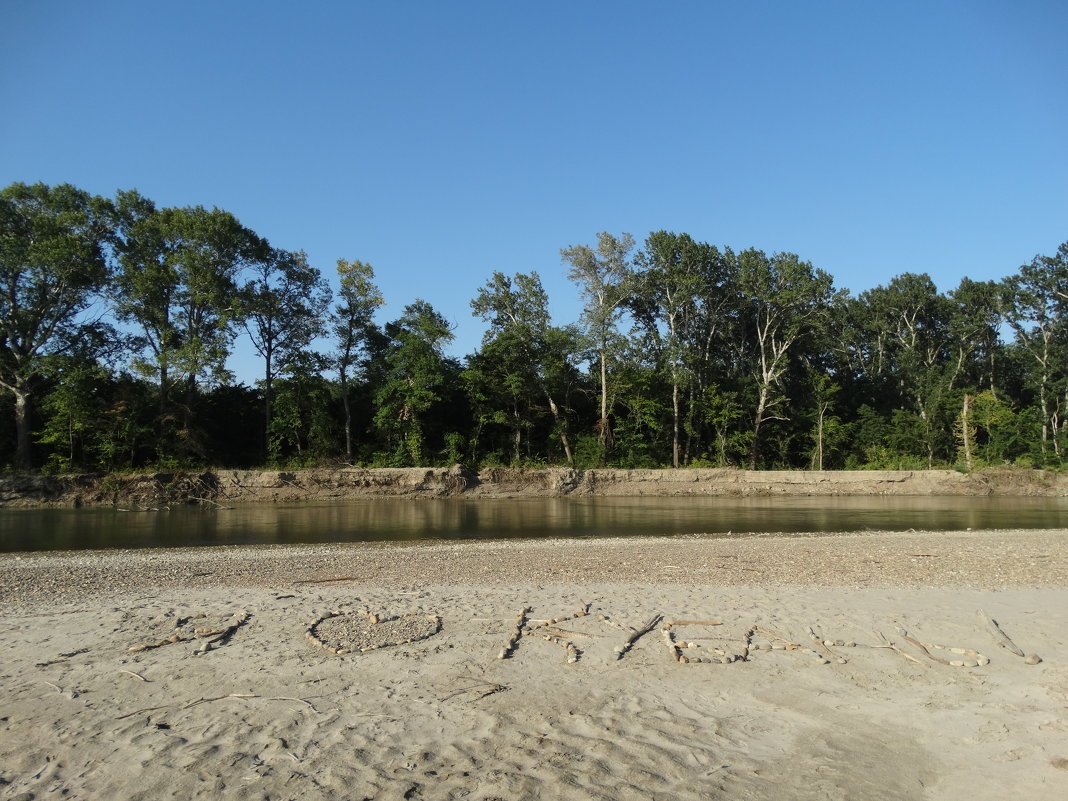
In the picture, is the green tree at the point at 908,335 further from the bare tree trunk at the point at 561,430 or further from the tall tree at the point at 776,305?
the bare tree trunk at the point at 561,430

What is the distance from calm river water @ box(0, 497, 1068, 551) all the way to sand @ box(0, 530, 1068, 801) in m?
9.37

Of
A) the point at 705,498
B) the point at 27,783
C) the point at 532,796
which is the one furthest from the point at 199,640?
the point at 705,498

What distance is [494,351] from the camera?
3994cm

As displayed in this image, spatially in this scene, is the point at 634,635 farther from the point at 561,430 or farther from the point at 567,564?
the point at 561,430

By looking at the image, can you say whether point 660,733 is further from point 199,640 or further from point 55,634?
point 55,634

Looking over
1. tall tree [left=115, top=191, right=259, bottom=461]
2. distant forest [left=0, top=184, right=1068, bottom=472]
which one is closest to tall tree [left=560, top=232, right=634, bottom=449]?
distant forest [left=0, top=184, right=1068, bottom=472]

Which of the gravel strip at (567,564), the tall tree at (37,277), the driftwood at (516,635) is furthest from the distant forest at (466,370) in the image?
the driftwood at (516,635)

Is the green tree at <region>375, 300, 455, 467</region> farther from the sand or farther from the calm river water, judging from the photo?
the sand

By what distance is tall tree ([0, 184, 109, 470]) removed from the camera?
107 ft

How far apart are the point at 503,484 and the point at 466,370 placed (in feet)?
28.9

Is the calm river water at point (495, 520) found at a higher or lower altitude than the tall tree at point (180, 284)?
lower

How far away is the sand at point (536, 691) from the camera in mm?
4414

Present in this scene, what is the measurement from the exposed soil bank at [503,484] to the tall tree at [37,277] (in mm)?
5608

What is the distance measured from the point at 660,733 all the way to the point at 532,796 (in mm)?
1372
